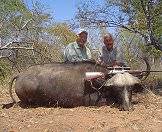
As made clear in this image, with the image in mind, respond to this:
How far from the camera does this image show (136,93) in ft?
30.6

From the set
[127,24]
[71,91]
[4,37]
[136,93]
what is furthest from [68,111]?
[4,37]

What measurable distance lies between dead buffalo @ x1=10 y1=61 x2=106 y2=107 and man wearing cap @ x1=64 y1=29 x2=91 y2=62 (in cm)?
43

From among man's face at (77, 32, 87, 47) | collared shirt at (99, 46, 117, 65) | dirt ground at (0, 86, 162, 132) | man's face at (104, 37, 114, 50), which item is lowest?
dirt ground at (0, 86, 162, 132)

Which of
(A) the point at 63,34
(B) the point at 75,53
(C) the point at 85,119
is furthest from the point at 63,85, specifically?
(A) the point at 63,34

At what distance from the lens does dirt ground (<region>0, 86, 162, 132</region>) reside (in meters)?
6.95

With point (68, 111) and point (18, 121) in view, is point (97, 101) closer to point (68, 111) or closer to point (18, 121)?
point (68, 111)

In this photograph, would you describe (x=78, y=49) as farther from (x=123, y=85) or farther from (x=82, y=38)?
Result: (x=123, y=85)

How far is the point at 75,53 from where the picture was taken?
31.7 ft

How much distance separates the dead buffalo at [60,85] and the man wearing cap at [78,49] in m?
0.43

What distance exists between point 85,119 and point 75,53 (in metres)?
2.44

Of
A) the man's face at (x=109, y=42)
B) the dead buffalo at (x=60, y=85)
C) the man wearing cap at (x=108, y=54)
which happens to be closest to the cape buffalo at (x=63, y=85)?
the dead buffalo at (x=60, y=85)

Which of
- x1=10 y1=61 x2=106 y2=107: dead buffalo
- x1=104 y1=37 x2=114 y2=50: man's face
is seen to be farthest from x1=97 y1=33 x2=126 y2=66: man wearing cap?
x1=10 y1=61 x2=106 y2=107: dead buffalo

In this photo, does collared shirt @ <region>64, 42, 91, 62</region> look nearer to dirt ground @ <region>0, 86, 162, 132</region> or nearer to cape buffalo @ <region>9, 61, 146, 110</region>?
cape buffalo @ <region>9, 61, 146, 110</region>

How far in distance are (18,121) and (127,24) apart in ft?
24.5
